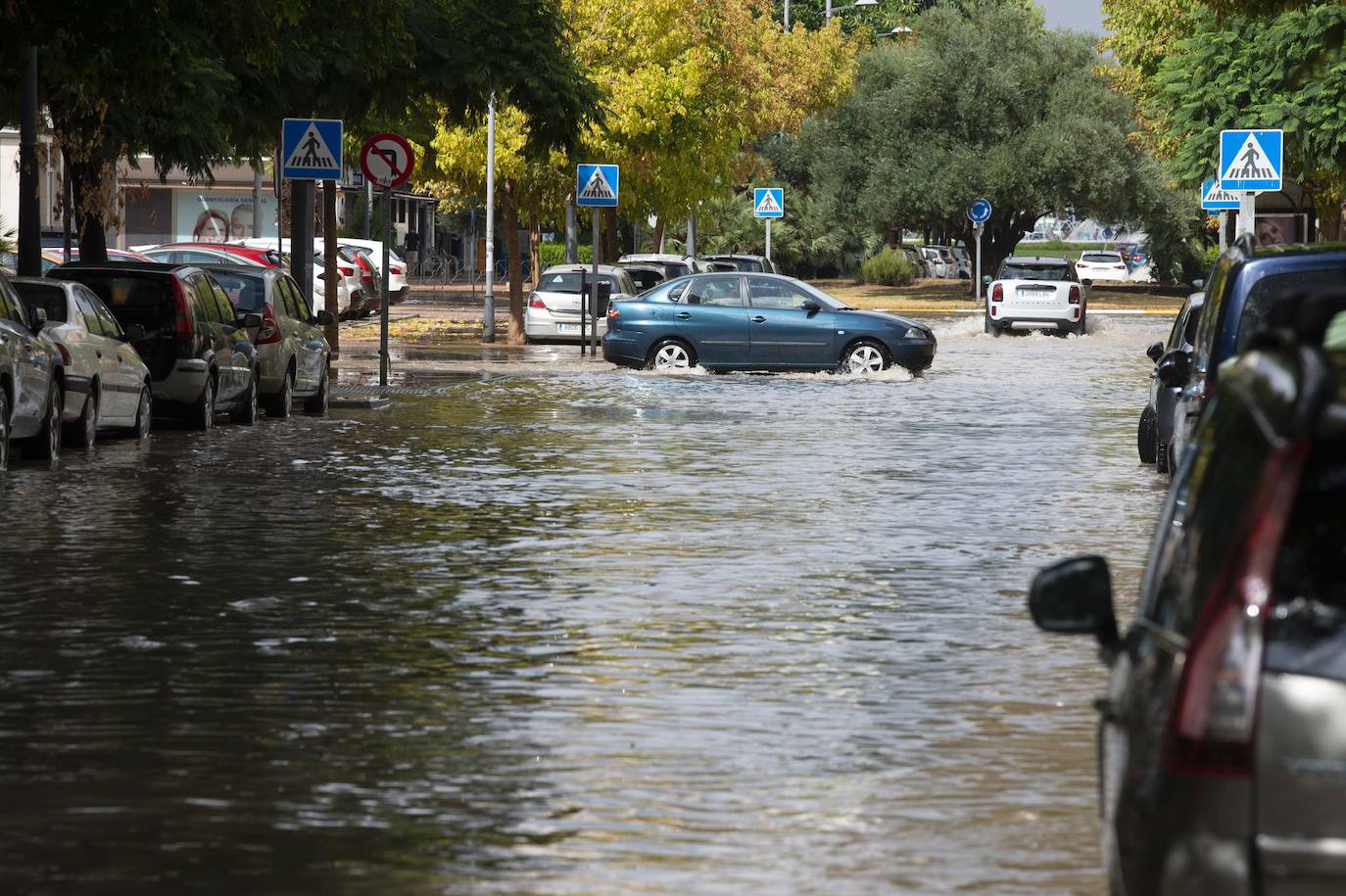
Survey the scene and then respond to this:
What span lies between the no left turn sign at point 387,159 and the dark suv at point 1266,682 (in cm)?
2768

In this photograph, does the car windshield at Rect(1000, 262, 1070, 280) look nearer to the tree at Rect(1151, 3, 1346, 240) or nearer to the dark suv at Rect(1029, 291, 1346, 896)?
the tree at Rect(1151, 3, 1346, 240)

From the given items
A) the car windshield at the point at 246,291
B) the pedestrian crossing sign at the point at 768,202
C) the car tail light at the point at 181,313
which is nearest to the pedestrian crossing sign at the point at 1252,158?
the car windshield at the point at 246,291

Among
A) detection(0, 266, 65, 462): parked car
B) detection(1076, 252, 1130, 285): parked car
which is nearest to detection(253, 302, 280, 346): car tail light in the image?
A: detection(0, 266, 65, 462): parked car

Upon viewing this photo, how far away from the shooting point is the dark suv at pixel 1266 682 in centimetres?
400

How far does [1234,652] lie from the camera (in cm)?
407

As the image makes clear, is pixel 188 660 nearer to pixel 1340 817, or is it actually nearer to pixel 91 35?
pixel 1340 817

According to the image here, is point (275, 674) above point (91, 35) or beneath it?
beneath

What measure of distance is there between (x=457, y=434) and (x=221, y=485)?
5664 millimetres

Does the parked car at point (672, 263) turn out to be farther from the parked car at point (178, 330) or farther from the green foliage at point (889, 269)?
the green foliage at point (889, 269)

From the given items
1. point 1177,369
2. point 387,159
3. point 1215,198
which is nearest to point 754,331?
point 387,159

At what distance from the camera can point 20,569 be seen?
12.9 metres

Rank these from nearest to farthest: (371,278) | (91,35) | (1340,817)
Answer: (1340,817) → (91,35) → (371,278)

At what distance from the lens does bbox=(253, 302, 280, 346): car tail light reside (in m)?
25.5

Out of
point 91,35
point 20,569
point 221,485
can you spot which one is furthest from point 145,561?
point 91,35
